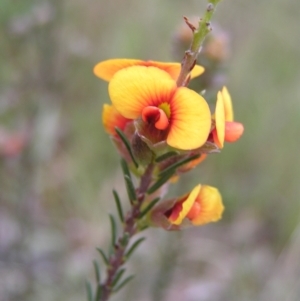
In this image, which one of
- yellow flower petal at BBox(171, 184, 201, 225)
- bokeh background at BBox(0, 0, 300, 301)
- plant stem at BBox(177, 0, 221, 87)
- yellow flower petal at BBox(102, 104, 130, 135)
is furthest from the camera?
bokeh background at BBox(0, 0, 300, 301)

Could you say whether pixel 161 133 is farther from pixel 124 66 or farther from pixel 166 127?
pixel 124 66

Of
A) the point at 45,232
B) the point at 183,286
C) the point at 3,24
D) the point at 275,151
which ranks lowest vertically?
the point at 183,286

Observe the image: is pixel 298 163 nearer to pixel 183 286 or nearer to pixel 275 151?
pixel 275 151

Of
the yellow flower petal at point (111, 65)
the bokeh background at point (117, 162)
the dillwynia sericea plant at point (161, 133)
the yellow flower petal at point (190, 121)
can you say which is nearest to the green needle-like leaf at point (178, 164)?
the dillwynia sericea plant at point (161, 133)

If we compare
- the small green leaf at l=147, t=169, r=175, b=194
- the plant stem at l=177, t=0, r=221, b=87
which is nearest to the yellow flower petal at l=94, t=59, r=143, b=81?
the plant stem at l=177, t=0, r=221, b=87

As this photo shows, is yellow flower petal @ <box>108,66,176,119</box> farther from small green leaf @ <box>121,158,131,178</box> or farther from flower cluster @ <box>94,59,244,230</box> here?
small green leaf @ <box>121,158,131,178</box>

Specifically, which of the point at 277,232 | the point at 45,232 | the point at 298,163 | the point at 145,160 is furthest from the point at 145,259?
the point at 145,160

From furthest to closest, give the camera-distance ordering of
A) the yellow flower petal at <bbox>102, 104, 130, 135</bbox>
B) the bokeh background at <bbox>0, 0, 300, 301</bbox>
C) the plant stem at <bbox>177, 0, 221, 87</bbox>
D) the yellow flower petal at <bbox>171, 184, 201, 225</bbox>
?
the bokeh background at <bbox>0, 0, 300, 301</bbox>
the yellow flower petal at <bbox>102, 104, 130, 135</bbox>
the yellow flower petal at <bbox>171, 184, 201, 225</bbox>
the plant stem at <bbox>177, 0, 221, 87</bbox>

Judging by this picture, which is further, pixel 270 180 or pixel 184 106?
pixel 270 180
